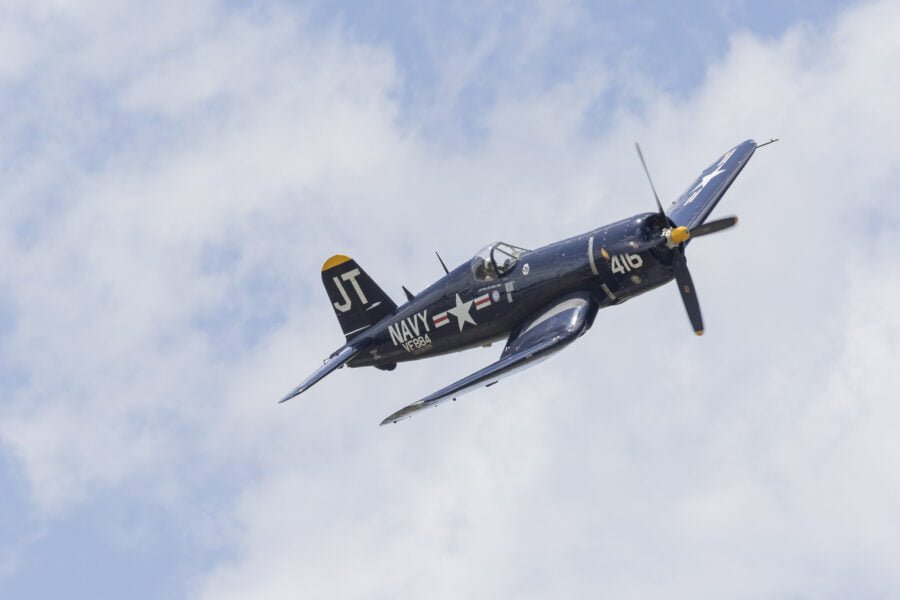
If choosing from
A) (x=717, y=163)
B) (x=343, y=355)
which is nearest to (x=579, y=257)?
(x=343, y=355)

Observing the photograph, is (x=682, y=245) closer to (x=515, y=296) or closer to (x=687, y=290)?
(x=687, y=290)

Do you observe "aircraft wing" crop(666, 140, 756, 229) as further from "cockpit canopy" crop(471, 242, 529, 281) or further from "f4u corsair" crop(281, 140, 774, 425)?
"cockpit canopy" crop(471, 242, 529, 281)

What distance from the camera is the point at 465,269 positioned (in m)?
44.3

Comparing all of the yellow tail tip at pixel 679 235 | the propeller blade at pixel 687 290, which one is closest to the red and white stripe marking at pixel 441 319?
the propeller blade at pixel 687 290

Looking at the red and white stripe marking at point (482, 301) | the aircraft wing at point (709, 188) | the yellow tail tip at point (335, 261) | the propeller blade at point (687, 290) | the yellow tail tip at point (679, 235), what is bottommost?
the propeller blade at point (687, 290)

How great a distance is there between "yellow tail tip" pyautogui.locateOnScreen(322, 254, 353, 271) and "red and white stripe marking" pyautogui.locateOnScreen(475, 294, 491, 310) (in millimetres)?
5139

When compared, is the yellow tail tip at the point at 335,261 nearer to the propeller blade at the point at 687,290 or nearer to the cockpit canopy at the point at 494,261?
the cockpit canopy at the point at 494,261

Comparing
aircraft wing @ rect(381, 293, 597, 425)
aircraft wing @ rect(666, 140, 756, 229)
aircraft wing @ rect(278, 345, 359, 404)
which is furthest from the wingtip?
aircraft wing @ rect(666, 140, 756, 229)

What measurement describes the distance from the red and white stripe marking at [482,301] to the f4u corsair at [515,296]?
1.1 inches

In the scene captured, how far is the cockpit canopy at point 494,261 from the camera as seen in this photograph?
144 feet

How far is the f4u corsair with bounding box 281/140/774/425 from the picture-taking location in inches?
1631

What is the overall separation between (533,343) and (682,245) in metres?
4.63

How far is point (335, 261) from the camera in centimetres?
4741

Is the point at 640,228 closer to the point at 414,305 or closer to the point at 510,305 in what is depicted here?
the point at 510,305
